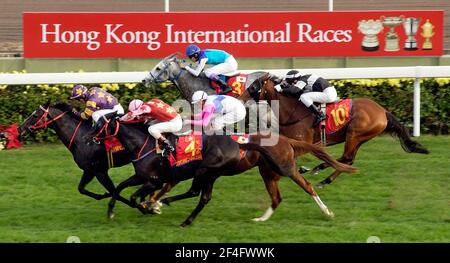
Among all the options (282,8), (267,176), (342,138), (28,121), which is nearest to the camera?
(267,176)

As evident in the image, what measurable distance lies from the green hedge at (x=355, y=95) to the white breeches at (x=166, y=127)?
3.44m

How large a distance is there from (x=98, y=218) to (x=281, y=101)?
261cm

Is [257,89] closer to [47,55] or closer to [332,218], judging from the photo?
[332,218]

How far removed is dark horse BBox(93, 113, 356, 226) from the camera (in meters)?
8.74

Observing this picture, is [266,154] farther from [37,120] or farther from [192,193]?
[37,120]

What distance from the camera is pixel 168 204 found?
30.4 feet

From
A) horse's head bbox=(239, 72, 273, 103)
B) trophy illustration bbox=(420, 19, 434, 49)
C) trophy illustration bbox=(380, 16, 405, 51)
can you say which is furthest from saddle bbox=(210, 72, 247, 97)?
trophy illustration bbox=(420, 19, 434, 49)

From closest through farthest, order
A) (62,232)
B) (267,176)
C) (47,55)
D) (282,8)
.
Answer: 1. (62,232)
2. (267,176)
3. (47,55)
4. (282,8)

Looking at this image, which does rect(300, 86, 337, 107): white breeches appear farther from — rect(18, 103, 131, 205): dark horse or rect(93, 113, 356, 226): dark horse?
rect(18, 103, 131, 205): dark horse

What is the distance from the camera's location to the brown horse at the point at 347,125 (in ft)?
34.0

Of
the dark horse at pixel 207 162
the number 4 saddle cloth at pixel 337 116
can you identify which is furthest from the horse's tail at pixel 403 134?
the dark horse at pixel 207 162

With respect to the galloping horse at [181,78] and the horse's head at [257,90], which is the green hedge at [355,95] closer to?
the galloping horse at [181,78]

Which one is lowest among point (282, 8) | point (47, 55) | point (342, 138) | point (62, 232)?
point (62, 232)

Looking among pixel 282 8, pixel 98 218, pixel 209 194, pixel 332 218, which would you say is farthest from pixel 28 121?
pixel 282 8
